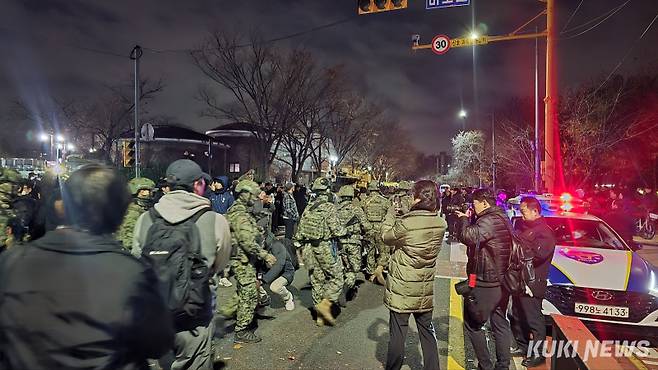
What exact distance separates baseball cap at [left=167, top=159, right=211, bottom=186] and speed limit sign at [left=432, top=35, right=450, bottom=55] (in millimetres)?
10744

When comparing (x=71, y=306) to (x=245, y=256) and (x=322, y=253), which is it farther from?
(x=322, y=253)

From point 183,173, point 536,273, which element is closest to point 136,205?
point 183,173

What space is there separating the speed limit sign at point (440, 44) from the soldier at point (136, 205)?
925 centimetres

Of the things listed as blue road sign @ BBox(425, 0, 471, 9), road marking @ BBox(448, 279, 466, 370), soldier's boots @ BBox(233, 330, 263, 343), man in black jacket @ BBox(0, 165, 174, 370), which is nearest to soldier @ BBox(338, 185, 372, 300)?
road marking @ BBox(448, 279, 466, 370)

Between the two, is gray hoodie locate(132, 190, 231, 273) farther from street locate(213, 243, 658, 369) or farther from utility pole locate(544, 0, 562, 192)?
utility pole locate(544, 0, 562, 192)

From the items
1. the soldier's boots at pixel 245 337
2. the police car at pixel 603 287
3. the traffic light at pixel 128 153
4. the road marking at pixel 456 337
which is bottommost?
the road marking at pixel 456 337

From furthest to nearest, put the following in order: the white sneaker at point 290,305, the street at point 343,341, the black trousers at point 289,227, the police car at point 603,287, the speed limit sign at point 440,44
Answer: the speed limit sign at point 440,44, the black trousers at point 289,227, the white sneaker at point 290,305, the police car at point 603,287, the street at point 343,341

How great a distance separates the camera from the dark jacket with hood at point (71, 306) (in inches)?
61.3

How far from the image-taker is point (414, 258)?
13.0ft

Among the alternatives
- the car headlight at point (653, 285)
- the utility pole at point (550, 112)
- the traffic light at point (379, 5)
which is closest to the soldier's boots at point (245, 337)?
the car headlight at point (653, 285)

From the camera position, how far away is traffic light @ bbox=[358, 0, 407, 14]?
361 inches

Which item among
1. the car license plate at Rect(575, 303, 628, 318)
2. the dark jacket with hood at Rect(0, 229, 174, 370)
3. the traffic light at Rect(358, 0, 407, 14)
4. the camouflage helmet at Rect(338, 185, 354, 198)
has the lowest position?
the car license plate at Rect(575, 303, 628, 318)

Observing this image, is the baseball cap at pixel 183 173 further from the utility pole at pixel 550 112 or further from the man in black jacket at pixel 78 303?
the utility pole at pixel 550 112

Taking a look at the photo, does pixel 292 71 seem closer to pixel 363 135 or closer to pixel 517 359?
pixel 363 135
